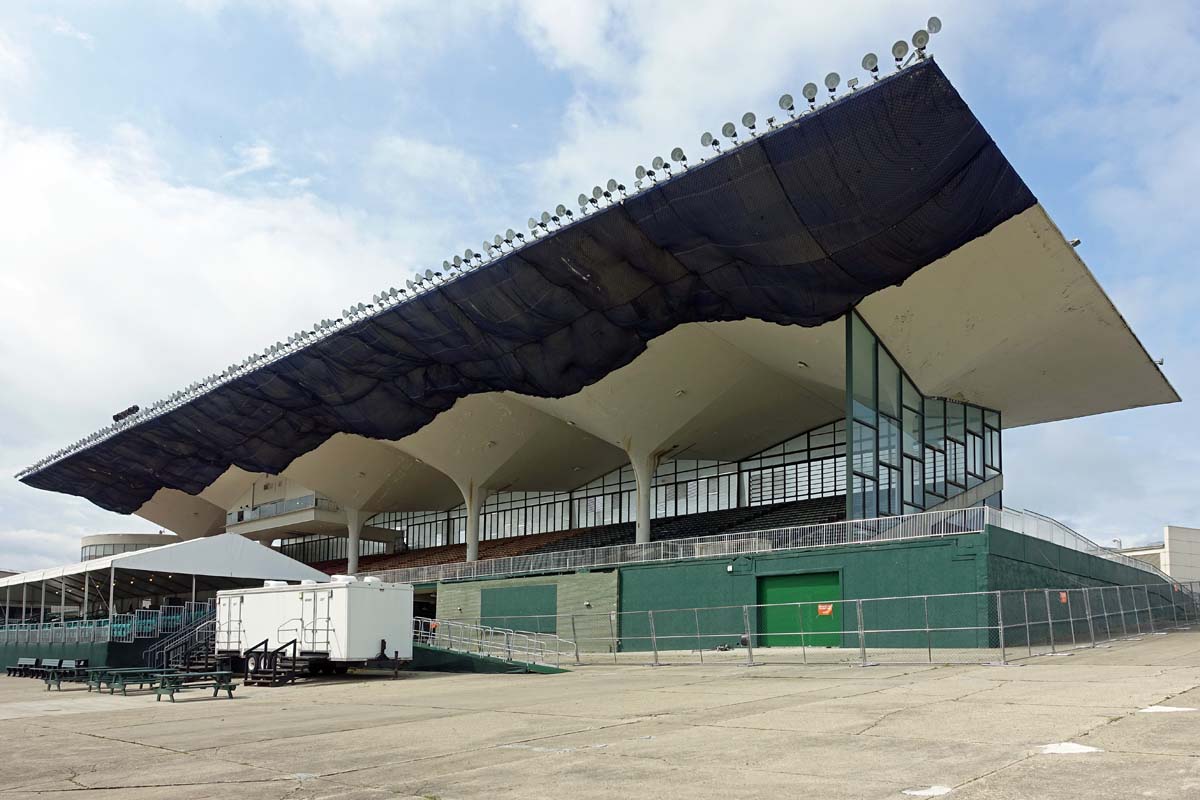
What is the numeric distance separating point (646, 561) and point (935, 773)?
32.3 m

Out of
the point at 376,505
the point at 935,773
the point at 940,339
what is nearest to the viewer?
the point at 935,773

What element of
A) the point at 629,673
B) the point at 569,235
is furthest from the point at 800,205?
the point at 629,673

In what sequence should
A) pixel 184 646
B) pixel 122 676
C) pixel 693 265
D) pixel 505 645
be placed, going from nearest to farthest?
pixel 122 676 → pixel 505 645 → pixel 693 265 → pixel 184 646

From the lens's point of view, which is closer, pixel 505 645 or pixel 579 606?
pixel 505 645

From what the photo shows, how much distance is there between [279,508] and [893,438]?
52495mm

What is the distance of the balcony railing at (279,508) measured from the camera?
2872 inches

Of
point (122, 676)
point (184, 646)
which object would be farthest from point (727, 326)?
point (122, 676)

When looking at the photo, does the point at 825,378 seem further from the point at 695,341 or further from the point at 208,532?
the point at 208,532

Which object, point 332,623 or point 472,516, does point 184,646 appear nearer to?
point 332,623

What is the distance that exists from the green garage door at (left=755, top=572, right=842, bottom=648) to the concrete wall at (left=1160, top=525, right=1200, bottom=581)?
54.5 metres

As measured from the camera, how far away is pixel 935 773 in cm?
849

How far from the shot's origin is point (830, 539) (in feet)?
111

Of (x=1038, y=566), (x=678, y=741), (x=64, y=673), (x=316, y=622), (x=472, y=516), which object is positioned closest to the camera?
(x=678, y=741)

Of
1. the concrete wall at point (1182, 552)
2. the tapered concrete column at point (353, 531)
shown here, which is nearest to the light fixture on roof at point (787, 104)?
the tapered concrete column at point (353, 531)
